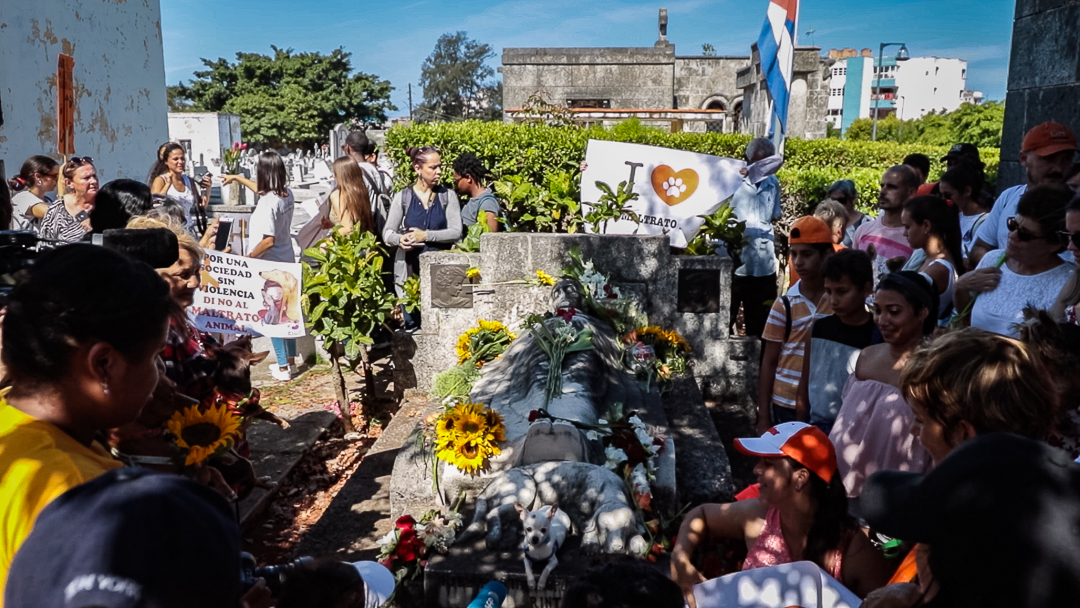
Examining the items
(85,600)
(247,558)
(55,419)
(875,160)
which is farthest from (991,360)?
(875,160)

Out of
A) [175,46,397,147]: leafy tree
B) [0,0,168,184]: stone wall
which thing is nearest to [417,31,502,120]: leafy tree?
[175,46,397,147]: leafy tree

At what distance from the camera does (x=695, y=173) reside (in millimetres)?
6180

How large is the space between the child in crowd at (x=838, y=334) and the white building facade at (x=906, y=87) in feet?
280

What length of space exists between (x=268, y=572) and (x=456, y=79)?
6444cm

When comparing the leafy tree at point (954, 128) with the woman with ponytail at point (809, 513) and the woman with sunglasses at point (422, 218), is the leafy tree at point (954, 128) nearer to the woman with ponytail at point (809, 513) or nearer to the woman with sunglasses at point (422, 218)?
the woman with sunglasses at point (422, 218)

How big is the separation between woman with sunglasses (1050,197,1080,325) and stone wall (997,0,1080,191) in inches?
97.8

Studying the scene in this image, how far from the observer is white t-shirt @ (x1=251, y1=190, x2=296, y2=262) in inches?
239

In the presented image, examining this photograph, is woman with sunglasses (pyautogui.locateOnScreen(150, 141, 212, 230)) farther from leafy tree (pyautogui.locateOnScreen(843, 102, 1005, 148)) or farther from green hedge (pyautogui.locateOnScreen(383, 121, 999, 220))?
leafy tree (pyautogui.locateOnScreen(843, 102, 1005, 148))

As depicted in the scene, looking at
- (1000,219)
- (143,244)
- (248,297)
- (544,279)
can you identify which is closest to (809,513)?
(143,244)

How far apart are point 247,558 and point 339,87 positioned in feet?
170

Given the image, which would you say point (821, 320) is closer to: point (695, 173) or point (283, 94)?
point (695, 173)

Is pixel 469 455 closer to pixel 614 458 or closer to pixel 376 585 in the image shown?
pixel 614 458

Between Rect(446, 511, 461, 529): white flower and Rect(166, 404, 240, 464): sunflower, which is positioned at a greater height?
Rect(166, 404, 240, 464): sunflower

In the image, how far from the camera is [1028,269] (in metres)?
3.18
